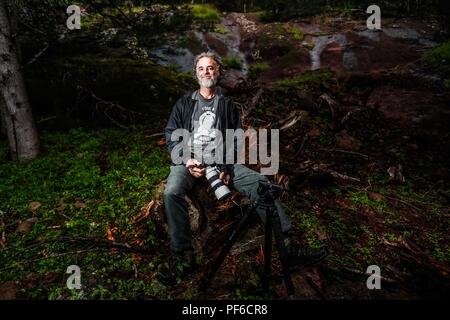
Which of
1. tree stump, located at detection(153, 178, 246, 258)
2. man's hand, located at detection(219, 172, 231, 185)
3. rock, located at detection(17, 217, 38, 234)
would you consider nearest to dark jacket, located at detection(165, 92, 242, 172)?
man's hand, located at detection(219, 172, 231, 185)

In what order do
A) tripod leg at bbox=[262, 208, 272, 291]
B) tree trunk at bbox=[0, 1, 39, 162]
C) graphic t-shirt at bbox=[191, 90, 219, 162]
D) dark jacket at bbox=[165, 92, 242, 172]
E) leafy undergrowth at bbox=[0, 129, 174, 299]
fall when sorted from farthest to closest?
1. tree trunk at bbox=[0, 1, 39, 162]
2. dark jacket at bbox=[165, 92, 242, 172]
3. graphic t-shirt at bbox=[191, 90, 219, 162]
4. leafy undergrowth at bbox=[0, 129, 174, 299]
5. tripod leg at bbox=[262, 208, 272, 291]

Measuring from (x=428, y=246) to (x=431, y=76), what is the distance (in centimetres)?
752

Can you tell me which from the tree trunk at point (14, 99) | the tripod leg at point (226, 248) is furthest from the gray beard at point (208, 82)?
the tree trunk at point (14, 99)

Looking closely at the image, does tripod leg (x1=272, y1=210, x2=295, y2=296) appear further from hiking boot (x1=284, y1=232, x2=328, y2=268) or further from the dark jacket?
the dark jacket

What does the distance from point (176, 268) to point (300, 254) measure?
1.45 m

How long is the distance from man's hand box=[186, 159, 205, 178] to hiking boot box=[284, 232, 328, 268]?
4.39ft

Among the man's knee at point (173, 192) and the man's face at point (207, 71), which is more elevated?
the man's face at point (207, 71)

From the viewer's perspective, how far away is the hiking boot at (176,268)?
353 centimetres

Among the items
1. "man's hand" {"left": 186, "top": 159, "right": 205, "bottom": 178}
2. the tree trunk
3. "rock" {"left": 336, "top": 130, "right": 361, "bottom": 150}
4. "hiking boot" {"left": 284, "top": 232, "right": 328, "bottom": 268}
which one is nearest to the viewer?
"hiking boot" {"left": 284, "top": 232, "right": 328, "bottom": 268}

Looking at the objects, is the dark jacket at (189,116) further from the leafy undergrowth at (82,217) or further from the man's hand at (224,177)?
the leafy undergrowth at (82,217)

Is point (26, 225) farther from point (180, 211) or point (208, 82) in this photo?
point (208, 82)

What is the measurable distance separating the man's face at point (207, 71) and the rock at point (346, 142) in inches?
166

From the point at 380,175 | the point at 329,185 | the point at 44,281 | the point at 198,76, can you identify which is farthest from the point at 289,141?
the point at 44,281

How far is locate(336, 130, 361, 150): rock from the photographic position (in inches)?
290
